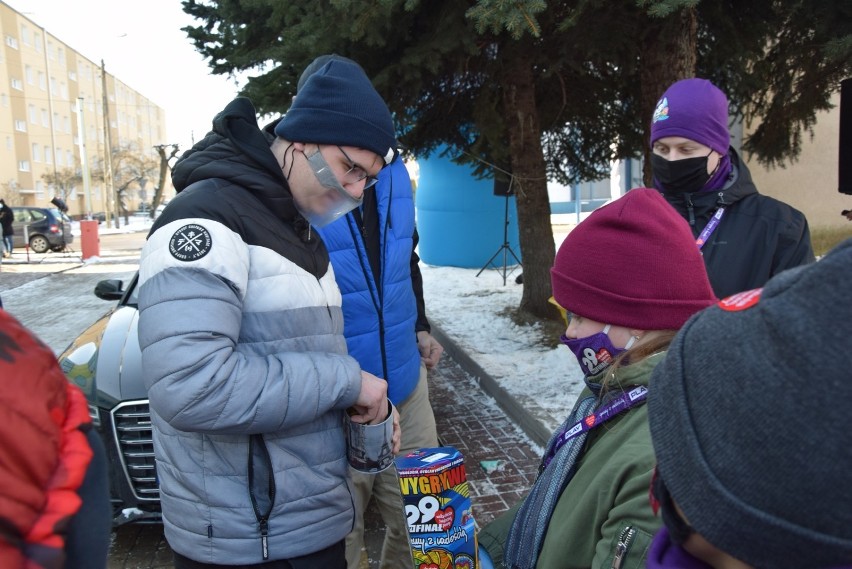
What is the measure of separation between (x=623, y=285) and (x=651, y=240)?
0.12 meters

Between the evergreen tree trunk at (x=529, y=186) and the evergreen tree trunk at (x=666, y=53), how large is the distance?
1590mm

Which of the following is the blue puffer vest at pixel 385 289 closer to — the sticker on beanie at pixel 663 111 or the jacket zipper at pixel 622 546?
the sticker on beanie at pixel 663 111

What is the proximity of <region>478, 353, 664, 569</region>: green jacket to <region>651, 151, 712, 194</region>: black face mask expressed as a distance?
1.56m

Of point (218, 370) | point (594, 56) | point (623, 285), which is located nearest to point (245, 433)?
point (218, 370)

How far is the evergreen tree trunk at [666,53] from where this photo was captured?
5.14 m

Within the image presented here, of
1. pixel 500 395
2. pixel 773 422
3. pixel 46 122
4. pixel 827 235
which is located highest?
pixel 46 122

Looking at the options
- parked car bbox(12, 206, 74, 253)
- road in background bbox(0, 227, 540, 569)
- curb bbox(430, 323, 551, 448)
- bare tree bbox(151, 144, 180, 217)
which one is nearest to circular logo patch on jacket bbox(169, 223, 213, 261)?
road in background bbox(0, 227, 540, 569)

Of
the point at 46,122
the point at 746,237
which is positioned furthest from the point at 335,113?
the point at 46,122

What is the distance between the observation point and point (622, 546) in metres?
1.15

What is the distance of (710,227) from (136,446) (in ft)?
9.91

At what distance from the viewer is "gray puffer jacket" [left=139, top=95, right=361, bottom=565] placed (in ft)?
4.97

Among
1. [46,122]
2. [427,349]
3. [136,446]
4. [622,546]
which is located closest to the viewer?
[622,546]

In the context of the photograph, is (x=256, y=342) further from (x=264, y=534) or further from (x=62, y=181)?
(x=62, y=181)

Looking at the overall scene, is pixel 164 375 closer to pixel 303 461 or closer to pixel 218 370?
pixel 218 370
